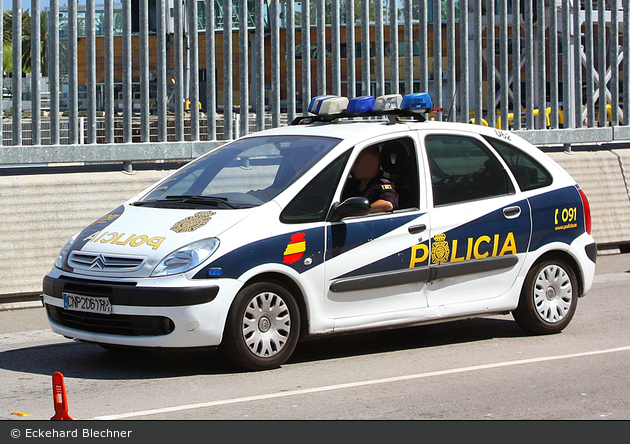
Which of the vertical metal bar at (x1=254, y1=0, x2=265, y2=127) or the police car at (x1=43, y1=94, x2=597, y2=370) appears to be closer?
the police car at (x1=43, y1=94, x2=597, y2=370)

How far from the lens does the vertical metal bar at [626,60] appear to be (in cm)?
1311

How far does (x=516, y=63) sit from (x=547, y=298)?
5.17 metres

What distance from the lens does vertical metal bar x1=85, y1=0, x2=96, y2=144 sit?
9.98 m

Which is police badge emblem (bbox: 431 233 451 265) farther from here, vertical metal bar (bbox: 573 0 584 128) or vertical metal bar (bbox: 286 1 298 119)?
vertical metal bar (bbox: 573 0 584 128)

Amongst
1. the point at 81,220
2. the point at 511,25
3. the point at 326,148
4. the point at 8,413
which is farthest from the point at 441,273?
the point at 511,25

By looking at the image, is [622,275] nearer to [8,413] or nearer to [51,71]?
[51,71]

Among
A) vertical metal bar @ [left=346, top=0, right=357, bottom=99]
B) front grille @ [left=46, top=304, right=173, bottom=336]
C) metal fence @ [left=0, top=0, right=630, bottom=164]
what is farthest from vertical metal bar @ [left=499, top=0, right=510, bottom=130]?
front grille @ [left=46, top=304, right=173, bottom=336]

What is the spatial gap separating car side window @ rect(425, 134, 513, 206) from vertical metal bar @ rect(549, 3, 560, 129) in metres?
5.27

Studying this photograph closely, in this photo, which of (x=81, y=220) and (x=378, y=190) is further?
(x=81, y=220)

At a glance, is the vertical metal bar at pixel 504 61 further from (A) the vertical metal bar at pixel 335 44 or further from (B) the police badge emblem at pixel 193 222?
(B) the police badge emblem at pixel 193 222

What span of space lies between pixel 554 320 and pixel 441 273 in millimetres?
1327

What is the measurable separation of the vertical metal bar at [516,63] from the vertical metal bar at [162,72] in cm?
427

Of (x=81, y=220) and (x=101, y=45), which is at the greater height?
(x=101, y=45)

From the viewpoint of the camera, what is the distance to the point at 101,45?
1010cm
